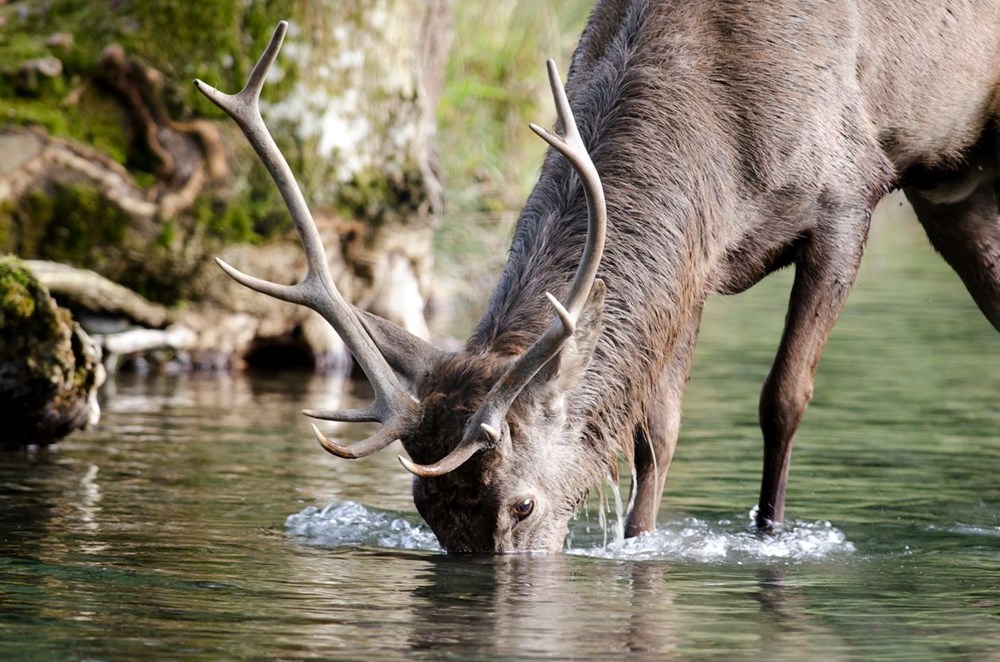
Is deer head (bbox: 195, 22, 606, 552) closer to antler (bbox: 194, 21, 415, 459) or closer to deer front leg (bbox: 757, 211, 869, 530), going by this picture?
antler (bbox: 194, 21, 415, 459)

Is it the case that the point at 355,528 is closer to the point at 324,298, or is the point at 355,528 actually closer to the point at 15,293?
the point at 324,298

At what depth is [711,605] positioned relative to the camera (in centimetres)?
483

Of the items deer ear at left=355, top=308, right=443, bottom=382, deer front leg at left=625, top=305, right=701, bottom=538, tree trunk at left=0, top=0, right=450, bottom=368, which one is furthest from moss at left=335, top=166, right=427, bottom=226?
deer ear at left=355, top=308, right=443, bottom=382

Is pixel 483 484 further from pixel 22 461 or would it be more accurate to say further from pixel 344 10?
pixel 344 10

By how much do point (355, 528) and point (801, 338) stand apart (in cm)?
175

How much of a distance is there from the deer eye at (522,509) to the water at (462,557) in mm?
141

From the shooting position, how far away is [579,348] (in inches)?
214

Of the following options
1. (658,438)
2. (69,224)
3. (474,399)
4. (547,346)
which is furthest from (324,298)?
(69,224)

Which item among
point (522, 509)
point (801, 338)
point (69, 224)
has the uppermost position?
point (69, 224)

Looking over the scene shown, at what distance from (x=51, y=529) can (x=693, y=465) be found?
3001 millimetres

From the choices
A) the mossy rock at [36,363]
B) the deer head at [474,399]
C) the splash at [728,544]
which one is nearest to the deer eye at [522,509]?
the deer head at [474,399]

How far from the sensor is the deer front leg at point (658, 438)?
6.37 meters

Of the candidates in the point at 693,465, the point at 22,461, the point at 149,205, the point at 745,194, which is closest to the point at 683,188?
the point at 745,194

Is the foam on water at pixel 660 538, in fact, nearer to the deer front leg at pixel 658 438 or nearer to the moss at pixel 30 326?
the deer front leg at pixel 658 438
